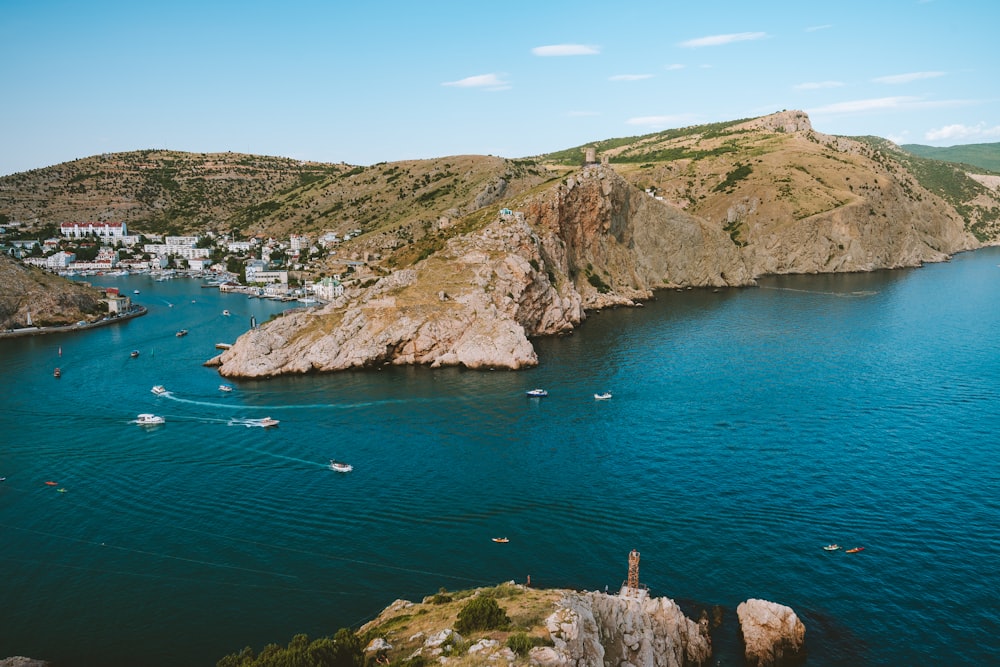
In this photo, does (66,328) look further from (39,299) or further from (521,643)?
(521,643)

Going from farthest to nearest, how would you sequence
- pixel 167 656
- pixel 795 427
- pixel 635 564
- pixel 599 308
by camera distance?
1. pixel 599 308
2. pixel 795 427
3. pixel 635 564
4. pixel 167 656

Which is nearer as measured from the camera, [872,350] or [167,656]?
[167,656]

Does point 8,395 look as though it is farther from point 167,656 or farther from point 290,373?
point 167,656

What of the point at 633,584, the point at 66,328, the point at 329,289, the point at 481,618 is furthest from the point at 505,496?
the point at 329,289

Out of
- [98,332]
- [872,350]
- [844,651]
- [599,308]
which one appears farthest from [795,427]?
[98,332]

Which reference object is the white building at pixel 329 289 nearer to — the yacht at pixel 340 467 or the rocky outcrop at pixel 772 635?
the yacht at pixel 340 467

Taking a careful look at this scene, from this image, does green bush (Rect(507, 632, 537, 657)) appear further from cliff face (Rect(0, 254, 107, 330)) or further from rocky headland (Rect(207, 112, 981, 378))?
cliff face (Rect(0, 254, 107, 330))

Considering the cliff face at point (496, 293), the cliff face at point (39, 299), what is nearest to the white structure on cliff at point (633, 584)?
the cliff face at point (496, 293)

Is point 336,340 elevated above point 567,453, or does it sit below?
above
